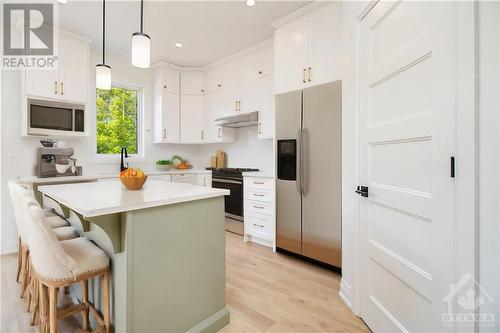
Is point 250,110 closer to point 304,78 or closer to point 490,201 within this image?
point 304,78

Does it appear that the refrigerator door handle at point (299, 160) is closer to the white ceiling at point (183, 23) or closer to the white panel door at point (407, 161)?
the white panel door at point (407, 161)

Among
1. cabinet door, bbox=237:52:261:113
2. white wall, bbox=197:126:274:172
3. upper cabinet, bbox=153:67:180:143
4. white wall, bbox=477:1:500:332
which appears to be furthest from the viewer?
upper cabinet, bbox=153:67:180:143

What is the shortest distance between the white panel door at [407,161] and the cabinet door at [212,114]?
9.49 feet

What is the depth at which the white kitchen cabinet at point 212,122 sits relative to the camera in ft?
14.2

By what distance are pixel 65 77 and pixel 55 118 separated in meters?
0.59

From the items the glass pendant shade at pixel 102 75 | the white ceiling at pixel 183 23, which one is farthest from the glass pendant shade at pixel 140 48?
the white ceiling at pixel 183 23

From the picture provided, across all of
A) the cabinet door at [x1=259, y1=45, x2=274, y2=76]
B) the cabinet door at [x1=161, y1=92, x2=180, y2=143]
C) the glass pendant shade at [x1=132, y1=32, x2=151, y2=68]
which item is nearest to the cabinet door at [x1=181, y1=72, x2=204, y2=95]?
the cabinet door at [x1=161, y1=92, x2=180, y2=143]

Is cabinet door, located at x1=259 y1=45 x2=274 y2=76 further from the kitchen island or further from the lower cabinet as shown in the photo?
the kitchen island

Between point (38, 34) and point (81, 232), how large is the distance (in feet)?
9.57

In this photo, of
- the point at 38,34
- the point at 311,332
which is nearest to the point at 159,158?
the point at 38,34

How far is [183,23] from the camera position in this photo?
3092mm

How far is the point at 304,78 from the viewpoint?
278 centimetres
